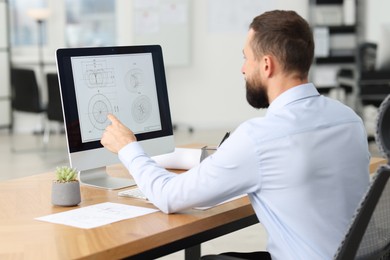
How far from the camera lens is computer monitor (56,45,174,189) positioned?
7.80ft

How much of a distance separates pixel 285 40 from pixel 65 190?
2.53 feet

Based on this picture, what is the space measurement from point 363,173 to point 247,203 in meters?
0.40

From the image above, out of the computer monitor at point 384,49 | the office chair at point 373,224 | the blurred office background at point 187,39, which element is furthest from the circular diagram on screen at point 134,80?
the blurred office background at point 187,39

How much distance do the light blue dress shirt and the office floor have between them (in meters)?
2.15

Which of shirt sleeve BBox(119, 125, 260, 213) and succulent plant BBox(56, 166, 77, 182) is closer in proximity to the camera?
shirt sleeve BBox(119, 125, 260, 213)

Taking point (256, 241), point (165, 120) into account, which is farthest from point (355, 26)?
point (165, 120)

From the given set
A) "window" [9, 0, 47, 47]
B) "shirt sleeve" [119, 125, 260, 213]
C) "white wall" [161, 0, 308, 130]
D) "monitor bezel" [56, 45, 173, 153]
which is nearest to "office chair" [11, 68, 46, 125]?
"window" [9, 0, 47, 47]

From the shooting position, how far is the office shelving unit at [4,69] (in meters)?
8.95

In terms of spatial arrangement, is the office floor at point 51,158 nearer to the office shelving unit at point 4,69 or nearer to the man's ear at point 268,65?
the office shelving unit at point 4,69

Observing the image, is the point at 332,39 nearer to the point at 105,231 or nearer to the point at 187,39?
the point at 187,39

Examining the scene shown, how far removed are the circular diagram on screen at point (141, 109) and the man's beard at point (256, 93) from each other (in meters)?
0.68

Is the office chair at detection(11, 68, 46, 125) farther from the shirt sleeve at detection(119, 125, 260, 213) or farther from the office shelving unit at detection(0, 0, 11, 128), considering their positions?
the shirt sleeve at detection(119, 125, 260, 213)

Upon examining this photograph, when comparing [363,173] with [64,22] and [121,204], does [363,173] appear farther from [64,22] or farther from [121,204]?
[64,22]

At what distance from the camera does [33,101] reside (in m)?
7.51
